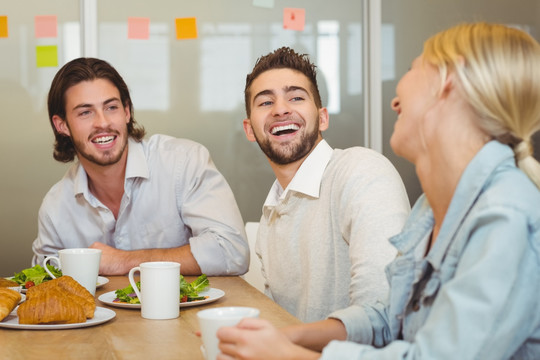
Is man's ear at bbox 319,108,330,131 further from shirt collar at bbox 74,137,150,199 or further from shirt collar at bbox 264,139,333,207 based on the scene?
shirt collar at bbox 74,137,150,199

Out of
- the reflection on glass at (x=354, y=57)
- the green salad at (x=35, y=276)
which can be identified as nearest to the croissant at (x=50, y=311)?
the green salad at (x=35, y=276)

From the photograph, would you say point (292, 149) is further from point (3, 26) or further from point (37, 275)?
point (3, 26)

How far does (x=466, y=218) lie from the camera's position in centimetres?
84

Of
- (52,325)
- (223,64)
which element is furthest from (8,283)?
(223,64)

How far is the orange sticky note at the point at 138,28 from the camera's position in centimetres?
324

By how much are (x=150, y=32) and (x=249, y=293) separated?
2.03 meters

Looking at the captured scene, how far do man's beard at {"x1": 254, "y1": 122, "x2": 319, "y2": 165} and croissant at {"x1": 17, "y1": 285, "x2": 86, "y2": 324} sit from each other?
0.74m

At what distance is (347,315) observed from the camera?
114 cm

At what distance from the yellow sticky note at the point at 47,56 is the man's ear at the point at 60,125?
87 cm

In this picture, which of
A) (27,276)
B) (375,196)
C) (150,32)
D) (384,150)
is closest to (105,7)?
(150,32)

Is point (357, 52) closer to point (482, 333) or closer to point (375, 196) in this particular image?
point (375, 196)

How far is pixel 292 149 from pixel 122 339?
0.79 meters

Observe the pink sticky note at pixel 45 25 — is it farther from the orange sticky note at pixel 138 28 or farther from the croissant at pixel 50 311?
the croissant at pixel 50 311

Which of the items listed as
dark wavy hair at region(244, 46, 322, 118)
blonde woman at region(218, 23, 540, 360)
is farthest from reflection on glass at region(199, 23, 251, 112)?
blonde woman at region(218, 23, 540, 360)
